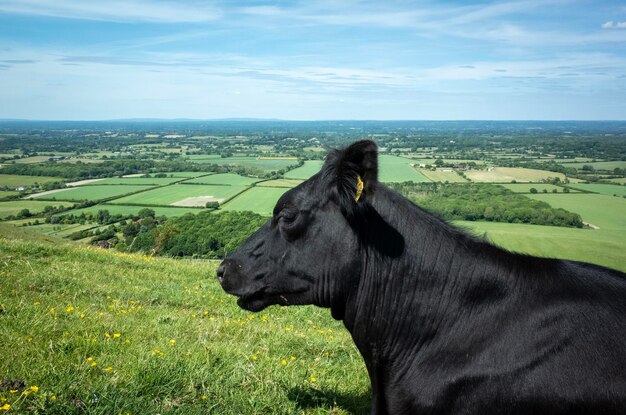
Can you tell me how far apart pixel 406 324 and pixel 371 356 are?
0.46m

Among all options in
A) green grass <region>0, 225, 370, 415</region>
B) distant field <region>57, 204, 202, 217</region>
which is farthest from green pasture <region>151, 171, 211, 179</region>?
green grass <region>0, 225, 370, 415</region>

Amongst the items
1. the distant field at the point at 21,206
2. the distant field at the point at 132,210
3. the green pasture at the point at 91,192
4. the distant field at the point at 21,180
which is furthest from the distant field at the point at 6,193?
the distant field at the point at 132,210

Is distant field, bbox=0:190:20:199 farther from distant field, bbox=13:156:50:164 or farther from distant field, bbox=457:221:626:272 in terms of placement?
distant field, bbox=457:221:626:272

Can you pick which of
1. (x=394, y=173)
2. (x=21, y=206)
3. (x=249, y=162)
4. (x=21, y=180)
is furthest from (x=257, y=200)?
(x=21, y=180)

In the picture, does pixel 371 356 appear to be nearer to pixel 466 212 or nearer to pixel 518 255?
pixel 518 255

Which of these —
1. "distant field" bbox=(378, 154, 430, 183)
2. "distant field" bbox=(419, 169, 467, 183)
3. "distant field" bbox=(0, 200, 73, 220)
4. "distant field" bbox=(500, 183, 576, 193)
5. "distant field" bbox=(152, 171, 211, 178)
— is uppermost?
"distant field" bbox=(378, 154, 430, 183)

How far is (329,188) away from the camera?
4.10 m

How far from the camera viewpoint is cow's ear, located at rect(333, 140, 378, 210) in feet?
12.5

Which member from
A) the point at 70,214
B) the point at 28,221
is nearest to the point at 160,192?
the point at 70,214

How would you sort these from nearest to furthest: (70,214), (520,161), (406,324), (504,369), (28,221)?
(504,369) → (406,324) → (28,221) → (70,214) → (520,161)

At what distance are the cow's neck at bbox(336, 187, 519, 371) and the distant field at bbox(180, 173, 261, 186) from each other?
74650mm

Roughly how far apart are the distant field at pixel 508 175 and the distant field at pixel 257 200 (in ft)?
115

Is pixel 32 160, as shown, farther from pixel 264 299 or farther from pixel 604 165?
pixel 264 299

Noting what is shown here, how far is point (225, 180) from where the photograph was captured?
87812 millimetres
